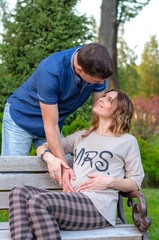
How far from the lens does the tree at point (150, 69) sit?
3653cm

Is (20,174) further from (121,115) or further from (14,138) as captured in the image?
(121,115)

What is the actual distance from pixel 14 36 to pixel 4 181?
6.34 metres

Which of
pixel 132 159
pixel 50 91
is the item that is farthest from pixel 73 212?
pixel 50 91

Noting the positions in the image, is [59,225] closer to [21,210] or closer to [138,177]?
[21,210]

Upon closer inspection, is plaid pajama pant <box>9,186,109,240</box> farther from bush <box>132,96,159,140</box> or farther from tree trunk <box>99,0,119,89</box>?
bush <box>132,96,159,140</box>

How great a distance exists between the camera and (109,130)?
3465 mm

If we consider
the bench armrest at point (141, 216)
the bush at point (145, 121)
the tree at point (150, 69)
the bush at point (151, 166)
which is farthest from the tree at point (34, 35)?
the tree at point (150, 69)

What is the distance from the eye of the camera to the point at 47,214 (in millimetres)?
2951

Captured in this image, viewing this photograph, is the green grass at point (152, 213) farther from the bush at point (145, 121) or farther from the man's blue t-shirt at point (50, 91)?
the bush at point (145, 121)

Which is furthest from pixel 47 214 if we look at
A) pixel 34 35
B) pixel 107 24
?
pixel 107 24

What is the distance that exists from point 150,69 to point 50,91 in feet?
116

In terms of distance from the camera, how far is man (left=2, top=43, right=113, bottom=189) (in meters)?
3.16

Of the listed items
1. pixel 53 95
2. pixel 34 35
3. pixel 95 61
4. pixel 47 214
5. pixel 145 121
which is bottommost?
pixel 145 121

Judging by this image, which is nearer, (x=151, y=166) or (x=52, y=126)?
(x=52, y=126)
